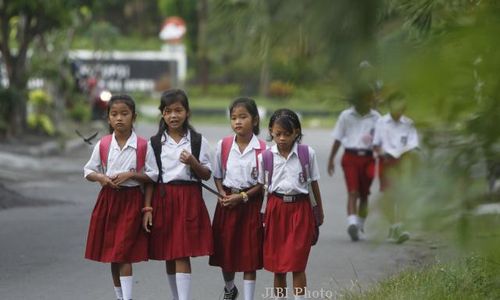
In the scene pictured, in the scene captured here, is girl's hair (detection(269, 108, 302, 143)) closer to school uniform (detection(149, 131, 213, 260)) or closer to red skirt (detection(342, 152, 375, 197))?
school uniform (detection(149, 131, 213, 260))

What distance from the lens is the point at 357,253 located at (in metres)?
11.0

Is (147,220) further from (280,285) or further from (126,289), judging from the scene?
(280,285)

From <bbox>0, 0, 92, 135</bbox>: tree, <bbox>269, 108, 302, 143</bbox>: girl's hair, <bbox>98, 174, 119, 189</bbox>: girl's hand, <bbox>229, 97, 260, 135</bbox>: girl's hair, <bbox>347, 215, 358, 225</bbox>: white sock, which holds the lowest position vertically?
<bbox>347, 215, 358, 225</bbox>: white sock

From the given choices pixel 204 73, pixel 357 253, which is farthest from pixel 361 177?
pixel 204 73

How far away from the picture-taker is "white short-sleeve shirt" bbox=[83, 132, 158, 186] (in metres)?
7.88

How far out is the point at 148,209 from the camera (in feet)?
25.7

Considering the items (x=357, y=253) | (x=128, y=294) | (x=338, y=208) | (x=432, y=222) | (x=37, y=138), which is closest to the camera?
(x=432, y=222)

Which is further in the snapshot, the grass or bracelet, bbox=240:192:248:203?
bracelet, bbox=240:192:248:203

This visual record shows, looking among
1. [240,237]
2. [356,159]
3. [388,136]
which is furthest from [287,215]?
[356,159]

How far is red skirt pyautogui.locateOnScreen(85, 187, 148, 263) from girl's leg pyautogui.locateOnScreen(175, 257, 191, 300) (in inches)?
9.3

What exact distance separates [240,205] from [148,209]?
64 centimetres

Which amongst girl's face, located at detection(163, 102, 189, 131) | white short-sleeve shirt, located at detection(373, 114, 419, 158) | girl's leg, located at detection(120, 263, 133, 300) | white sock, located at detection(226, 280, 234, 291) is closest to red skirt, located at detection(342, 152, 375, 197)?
white short-sleeve shirt, located at detection(373, 114, 419, 158)

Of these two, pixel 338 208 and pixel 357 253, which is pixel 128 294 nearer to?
pixel 357 253

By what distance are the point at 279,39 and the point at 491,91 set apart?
0.66 meters
